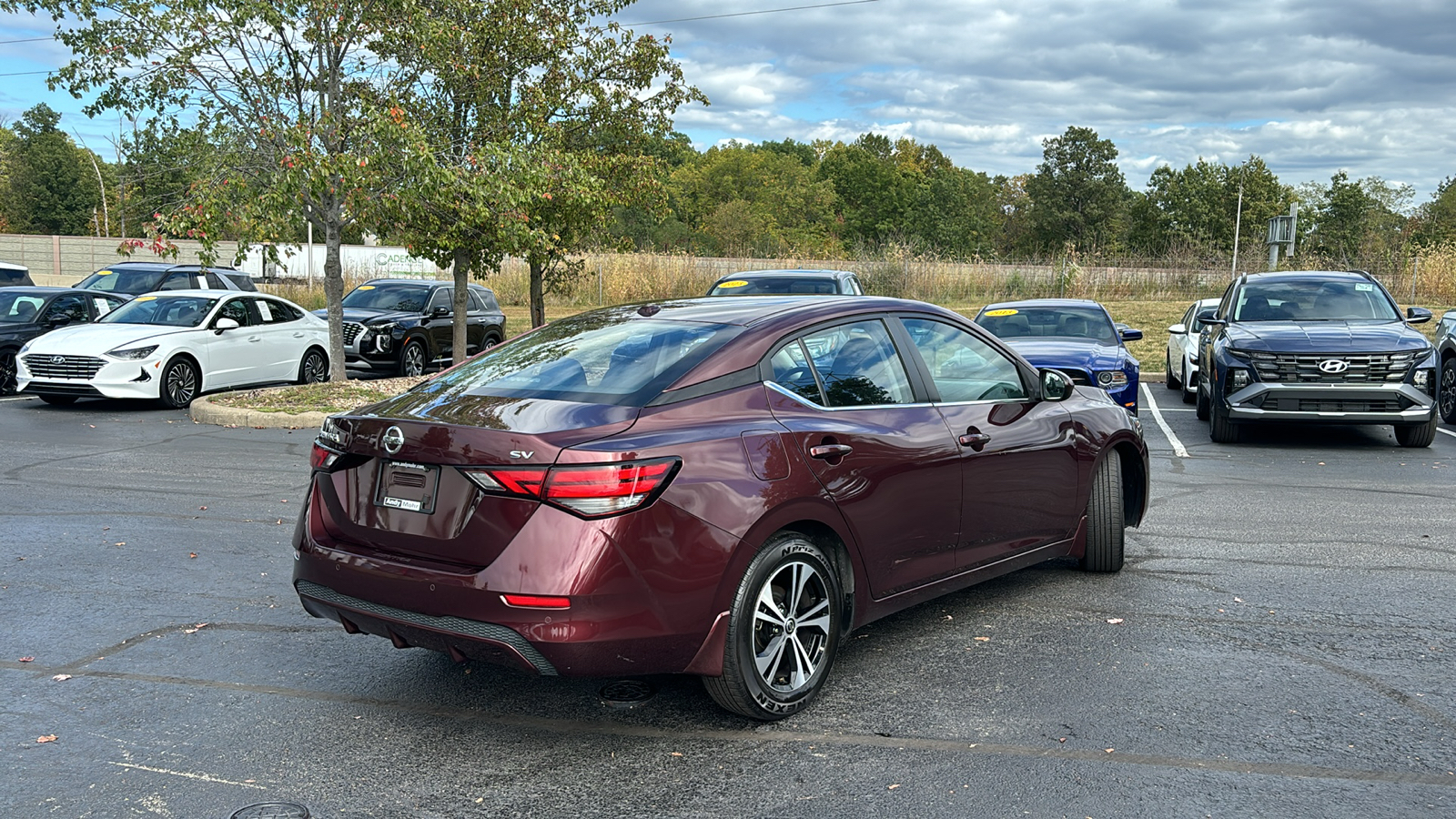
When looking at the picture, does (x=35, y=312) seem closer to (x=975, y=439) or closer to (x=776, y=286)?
(x=776, y=286)

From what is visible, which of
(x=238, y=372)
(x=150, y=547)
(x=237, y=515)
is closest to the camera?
(x=150, y=547)

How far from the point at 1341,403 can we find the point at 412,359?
13.7 metres

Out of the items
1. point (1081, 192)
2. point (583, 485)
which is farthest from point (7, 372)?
point (1081, 192)

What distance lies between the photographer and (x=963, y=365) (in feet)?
18.2

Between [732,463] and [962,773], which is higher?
[732,463]

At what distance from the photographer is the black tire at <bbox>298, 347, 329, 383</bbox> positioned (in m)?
16.8

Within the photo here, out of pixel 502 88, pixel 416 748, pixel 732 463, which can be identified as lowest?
pixel 416 748

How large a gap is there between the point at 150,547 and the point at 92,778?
3545 millimetres

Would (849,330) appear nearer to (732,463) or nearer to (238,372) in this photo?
(732,463)

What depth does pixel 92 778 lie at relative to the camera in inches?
148

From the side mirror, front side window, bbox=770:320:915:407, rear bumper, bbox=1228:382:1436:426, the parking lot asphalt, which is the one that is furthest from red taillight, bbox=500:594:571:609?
rear bumper, bbox=1228:382:1436:426

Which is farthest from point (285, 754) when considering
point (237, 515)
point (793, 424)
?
point (237, 515)

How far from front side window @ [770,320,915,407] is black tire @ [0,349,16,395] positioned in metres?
15.1

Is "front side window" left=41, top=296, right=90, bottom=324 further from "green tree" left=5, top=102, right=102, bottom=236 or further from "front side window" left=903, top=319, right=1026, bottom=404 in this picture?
"green tree" left=5, top=102, right=102, bottom=236
